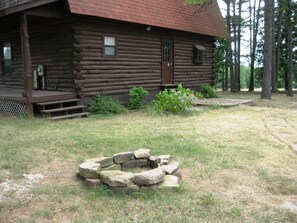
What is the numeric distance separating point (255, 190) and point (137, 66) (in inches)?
383

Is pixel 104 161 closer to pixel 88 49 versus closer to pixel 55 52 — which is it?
pixel 88 49

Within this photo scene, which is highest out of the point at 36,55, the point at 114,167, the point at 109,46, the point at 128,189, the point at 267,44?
the point at 267,44

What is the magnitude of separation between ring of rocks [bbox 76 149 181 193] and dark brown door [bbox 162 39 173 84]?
1043 cm

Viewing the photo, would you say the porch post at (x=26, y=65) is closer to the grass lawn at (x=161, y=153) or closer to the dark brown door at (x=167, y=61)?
the grass lawn at (x=161, y=153)

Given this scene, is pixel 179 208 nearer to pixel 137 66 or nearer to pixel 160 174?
pixel 160 174

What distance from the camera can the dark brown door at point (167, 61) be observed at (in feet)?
49.6

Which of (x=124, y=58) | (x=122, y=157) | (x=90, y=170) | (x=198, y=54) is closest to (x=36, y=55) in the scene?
(x=124, y=58)

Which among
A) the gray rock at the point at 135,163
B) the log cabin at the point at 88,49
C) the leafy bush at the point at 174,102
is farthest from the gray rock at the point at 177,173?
the log cabin at the point at 88,49

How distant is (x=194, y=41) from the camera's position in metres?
17.0

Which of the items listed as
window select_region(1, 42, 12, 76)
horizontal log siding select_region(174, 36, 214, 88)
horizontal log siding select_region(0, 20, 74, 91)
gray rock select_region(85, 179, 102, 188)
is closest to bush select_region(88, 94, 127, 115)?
horizontal log siding select_region(0, 20, 74, 91)

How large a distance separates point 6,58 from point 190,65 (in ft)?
28.6

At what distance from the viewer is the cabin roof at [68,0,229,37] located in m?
11.0

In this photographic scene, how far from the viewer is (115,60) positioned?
40.5 feet

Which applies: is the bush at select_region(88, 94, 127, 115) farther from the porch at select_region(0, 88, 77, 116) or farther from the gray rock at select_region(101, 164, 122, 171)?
the gray rock at select_region(101, 164, 122, 171)
